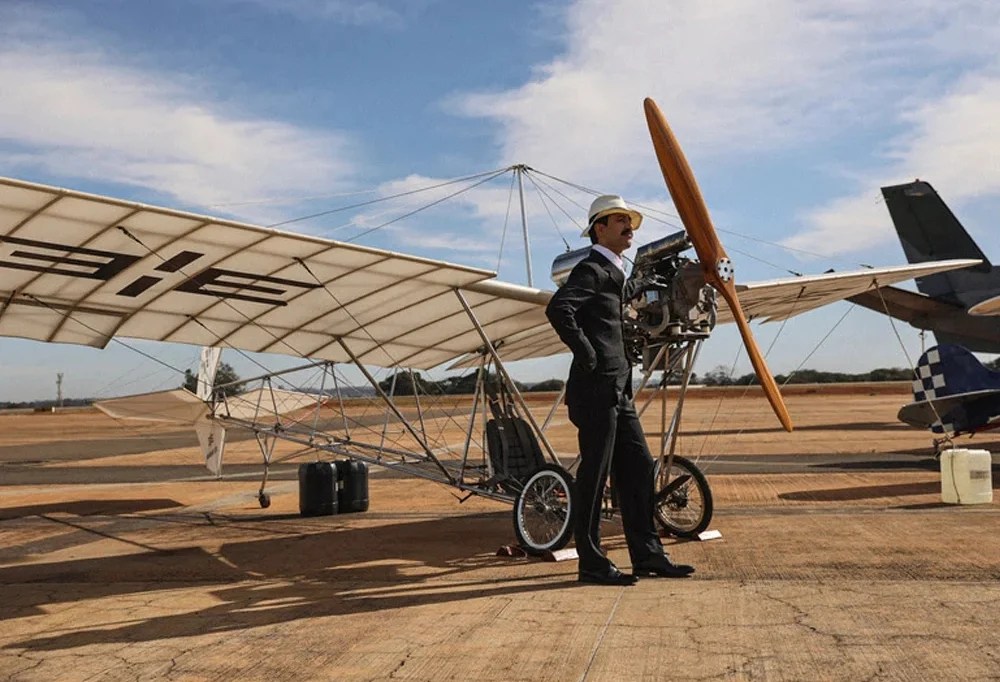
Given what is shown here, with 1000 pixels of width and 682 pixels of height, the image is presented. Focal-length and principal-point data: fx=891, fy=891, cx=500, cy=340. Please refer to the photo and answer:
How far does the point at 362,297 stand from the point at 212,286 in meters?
1.48

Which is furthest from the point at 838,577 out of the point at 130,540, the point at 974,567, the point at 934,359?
the point at 934,359

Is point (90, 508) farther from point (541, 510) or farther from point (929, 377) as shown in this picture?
point (929, 377)

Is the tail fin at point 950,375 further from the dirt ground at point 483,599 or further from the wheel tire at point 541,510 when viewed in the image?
the wheel tire at point 541,510

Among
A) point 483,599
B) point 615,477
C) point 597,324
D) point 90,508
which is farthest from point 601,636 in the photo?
point 90,508

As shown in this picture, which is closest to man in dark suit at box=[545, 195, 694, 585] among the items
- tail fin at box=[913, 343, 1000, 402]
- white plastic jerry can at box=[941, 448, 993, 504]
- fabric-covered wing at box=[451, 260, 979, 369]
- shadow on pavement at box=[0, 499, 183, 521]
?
fabric-covered wing at box=[451, 260, 979, 369]

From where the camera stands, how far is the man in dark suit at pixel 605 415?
6398mm

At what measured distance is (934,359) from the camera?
56.9ft

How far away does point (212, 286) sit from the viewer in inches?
324

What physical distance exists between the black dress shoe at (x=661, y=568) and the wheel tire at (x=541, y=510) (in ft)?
4.07

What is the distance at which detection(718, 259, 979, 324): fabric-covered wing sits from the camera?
9359mm

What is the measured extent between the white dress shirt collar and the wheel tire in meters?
1.98

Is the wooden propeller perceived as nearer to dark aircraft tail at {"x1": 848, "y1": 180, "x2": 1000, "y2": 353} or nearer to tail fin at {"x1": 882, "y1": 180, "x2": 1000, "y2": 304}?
dark aircraft tail at {"x1": 848, "y1": 180, "x2": 1000, "y2": 353}

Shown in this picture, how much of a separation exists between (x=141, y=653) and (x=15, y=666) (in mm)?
615

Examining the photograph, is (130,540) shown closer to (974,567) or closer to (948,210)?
(974,567)
